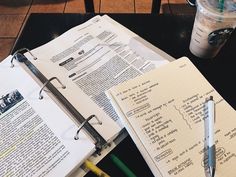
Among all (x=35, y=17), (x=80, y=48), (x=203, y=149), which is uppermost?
(x=35, y=17)

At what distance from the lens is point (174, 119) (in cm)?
48

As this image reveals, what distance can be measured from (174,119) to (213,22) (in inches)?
8.4

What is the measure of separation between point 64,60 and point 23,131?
7.5 inches

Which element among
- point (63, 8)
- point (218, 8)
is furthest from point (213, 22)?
point (63, 8)

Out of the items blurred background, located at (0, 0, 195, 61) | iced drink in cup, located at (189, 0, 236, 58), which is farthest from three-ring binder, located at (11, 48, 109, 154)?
blurred background, located at (0, 0, 195, 61)

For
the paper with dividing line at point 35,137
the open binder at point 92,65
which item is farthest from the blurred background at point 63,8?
the paper with dividing line at point 35,137

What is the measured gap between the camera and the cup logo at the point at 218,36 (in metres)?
0.54

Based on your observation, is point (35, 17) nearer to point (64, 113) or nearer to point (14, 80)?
point (14, 80)

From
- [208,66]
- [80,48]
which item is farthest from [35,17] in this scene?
[208,66]

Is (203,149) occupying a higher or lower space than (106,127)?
lower

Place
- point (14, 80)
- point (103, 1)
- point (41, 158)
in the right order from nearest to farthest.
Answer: point (41, 158) < point (14, 80) < point (103, 1)

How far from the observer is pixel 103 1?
1705 millimetres

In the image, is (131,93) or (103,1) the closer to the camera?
(131,93)

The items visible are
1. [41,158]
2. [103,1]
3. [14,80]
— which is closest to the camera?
[41,158]
